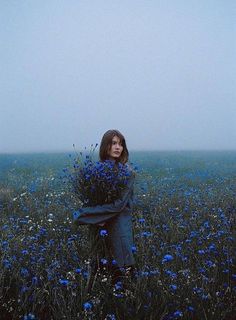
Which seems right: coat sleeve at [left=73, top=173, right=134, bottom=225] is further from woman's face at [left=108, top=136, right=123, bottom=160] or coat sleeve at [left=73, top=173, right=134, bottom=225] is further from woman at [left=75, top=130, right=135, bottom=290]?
woman's face at [left=108, top=136, right=123, bottom=160]

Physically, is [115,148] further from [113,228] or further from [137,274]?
[137,274]

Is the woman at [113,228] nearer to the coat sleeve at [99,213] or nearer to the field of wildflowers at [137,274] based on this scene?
the coat sleeve at [99,213]

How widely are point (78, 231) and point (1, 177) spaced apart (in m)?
8.19

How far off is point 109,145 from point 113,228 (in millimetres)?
781

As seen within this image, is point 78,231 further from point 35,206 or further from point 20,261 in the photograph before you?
point 35,206

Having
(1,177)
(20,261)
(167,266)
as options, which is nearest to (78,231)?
(20,261)

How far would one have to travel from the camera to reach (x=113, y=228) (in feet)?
10.9

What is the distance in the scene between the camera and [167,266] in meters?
3.55

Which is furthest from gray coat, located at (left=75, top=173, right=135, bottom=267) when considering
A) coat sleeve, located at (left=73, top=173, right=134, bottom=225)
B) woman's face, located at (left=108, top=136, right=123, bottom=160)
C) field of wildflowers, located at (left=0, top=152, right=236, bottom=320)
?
woman's face, located at (left=108, top=136, right=123, bottom=160)

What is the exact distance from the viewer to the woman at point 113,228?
10.6 feet

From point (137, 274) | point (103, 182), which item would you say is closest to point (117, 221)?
point (103, 182)

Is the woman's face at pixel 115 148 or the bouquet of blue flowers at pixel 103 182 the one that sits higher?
the woman's face at pixel 115 148

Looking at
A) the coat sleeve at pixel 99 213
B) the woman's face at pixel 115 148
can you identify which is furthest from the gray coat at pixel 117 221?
the woman's face at pixel 115 148

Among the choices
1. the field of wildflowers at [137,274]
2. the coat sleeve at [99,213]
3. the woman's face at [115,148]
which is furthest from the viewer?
the woman's face at [115,148]
